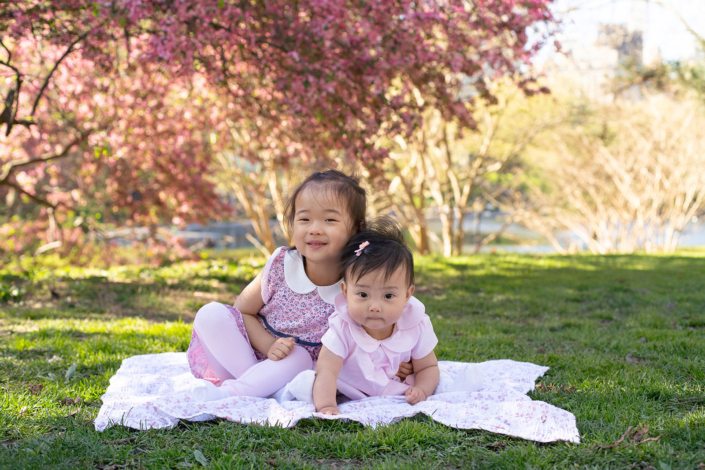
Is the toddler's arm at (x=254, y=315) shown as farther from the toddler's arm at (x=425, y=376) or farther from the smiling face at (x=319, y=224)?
the toddler's arm at (x=425, y=376)

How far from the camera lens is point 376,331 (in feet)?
8.27

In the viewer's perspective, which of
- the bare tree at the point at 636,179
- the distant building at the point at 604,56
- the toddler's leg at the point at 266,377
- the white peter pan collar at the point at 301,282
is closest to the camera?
the toddler's leg at the point at 266,377

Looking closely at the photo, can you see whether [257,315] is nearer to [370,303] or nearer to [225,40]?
[370,303]

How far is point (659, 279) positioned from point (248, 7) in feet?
17.6

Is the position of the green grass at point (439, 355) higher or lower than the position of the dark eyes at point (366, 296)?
lower

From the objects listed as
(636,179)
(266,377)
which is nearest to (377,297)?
(266,377)

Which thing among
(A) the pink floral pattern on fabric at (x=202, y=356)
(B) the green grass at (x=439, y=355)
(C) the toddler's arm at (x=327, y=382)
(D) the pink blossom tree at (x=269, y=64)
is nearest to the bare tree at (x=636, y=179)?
(B) the green grass at (x=439, y=355)

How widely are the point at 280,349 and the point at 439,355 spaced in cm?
118

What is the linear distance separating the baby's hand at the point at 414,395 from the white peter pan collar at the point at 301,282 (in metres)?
0.53

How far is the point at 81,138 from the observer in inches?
259

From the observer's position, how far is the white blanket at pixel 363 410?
207cm

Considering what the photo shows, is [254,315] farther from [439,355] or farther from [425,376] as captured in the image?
[439,355]

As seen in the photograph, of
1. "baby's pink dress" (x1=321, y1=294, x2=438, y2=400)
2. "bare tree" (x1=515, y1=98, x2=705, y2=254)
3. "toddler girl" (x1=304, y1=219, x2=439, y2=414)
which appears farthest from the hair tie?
"bare tree" (x1=515, y1=98, x2=705, y2=254)

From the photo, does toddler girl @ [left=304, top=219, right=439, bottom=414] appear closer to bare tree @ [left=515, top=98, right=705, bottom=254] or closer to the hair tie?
the hair tie
